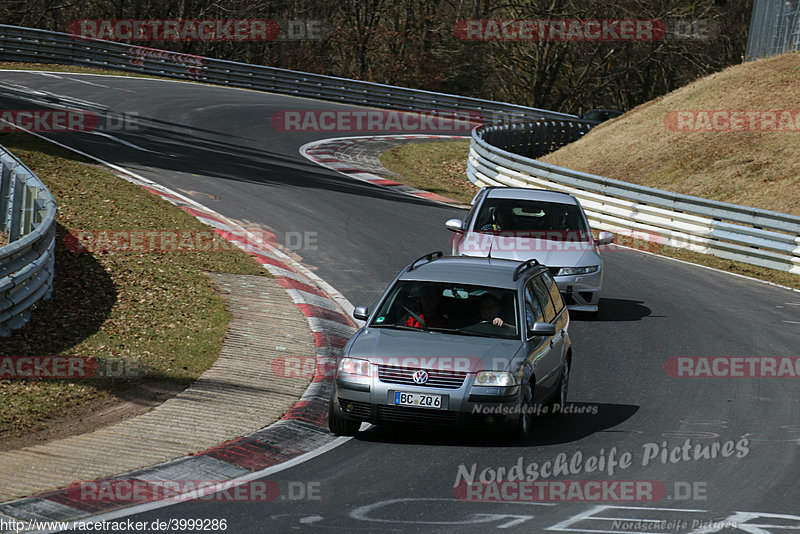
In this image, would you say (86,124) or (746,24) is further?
(746,24)

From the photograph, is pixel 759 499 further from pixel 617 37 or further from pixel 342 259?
pixel 617 37

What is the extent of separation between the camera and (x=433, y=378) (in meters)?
9.19

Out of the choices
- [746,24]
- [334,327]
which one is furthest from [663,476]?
[746,24]

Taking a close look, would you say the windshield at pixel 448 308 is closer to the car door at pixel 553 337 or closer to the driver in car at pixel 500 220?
the car door at pixel 553 337

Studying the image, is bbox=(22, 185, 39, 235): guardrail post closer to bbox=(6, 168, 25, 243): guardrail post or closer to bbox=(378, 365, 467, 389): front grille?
bbox=(6, 168, 25, 243): guardrail post

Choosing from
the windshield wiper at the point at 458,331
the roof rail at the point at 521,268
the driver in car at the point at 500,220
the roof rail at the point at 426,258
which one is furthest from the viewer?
the driver in car at the point at 500,220

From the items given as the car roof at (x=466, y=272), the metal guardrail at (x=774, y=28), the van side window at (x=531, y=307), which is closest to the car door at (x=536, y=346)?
the van side window at (x=531, y=307)

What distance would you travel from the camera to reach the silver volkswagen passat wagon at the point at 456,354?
30.0ft

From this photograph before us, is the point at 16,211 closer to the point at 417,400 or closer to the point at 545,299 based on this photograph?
the point at 545,299

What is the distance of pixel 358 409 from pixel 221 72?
122 feet

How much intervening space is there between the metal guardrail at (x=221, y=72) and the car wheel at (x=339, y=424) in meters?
35.9

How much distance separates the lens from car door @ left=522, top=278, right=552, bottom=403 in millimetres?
9852

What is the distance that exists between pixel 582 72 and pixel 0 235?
4530 centimetres

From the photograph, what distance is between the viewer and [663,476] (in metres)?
8.58
